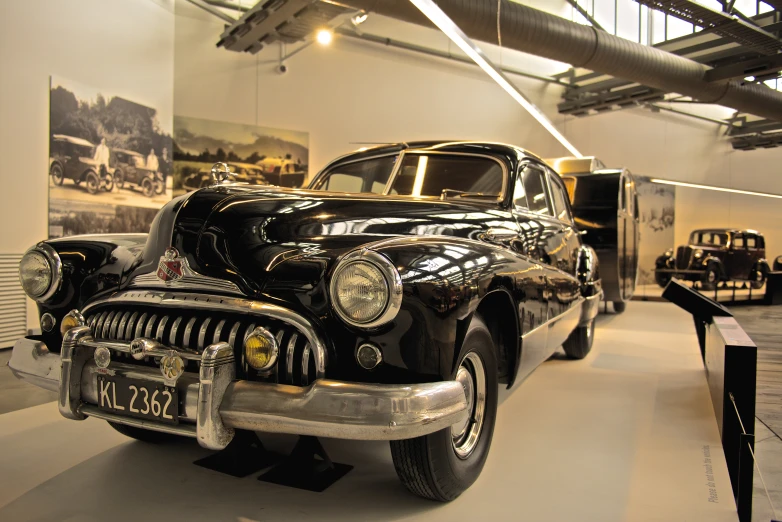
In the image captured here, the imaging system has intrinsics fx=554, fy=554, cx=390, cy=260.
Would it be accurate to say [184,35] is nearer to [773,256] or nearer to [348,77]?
[348,77]

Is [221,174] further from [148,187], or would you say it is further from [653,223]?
[653,223]

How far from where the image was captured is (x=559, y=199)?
4230mm

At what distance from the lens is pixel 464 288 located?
1897 millimetres

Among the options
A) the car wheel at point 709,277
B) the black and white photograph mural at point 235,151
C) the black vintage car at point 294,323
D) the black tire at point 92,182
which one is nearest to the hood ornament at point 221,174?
the black vintage car at point 294,323

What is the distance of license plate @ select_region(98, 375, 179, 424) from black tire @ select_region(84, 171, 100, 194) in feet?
14.6

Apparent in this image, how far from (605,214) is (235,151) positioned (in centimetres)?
480

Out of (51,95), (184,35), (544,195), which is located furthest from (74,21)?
(544,195)

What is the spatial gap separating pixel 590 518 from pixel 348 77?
7.54 metres

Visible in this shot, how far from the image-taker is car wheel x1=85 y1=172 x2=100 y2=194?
5.69 meters

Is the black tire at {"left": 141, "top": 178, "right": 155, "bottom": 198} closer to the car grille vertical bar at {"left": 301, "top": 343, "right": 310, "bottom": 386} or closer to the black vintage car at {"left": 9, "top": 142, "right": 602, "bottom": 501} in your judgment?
the black vintage car at {"left": 9, "top": 142, "right": 602, "bottom": 501}

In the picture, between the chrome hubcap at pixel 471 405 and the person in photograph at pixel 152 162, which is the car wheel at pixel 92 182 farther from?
the chrome hubcap at pixel 471 405

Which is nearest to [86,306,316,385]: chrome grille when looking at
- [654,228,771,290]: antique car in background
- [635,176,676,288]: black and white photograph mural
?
[654,228,771,290]: antique car in background

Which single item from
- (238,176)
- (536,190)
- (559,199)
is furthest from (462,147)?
(238,176)

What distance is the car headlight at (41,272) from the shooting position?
7.77 feet
